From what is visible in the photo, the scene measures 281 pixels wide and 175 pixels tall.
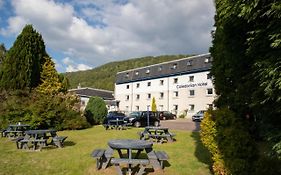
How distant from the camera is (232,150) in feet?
20.7

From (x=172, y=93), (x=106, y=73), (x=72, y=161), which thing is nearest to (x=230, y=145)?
(x=72, y=161)

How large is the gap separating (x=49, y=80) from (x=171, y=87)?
26.4m

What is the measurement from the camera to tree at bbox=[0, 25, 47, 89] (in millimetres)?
21906

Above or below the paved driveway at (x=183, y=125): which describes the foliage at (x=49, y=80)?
above

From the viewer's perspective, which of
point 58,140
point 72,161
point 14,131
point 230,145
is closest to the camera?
point 230,145

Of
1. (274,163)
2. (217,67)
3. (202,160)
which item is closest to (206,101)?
(217,67)

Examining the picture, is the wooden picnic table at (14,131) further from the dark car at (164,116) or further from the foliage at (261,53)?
the dark car at (164,116)

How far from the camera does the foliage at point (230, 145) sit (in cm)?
616

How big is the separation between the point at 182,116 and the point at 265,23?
38012 mm

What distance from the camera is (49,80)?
76.5ft

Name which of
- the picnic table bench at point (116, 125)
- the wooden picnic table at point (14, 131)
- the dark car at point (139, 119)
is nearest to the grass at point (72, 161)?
the wooden picnic table at point (14, 131)

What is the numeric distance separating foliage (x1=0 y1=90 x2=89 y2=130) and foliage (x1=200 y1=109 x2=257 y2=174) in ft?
49.4

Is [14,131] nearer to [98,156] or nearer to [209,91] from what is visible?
[98,156]

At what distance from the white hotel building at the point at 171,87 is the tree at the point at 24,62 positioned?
22.7 metres
